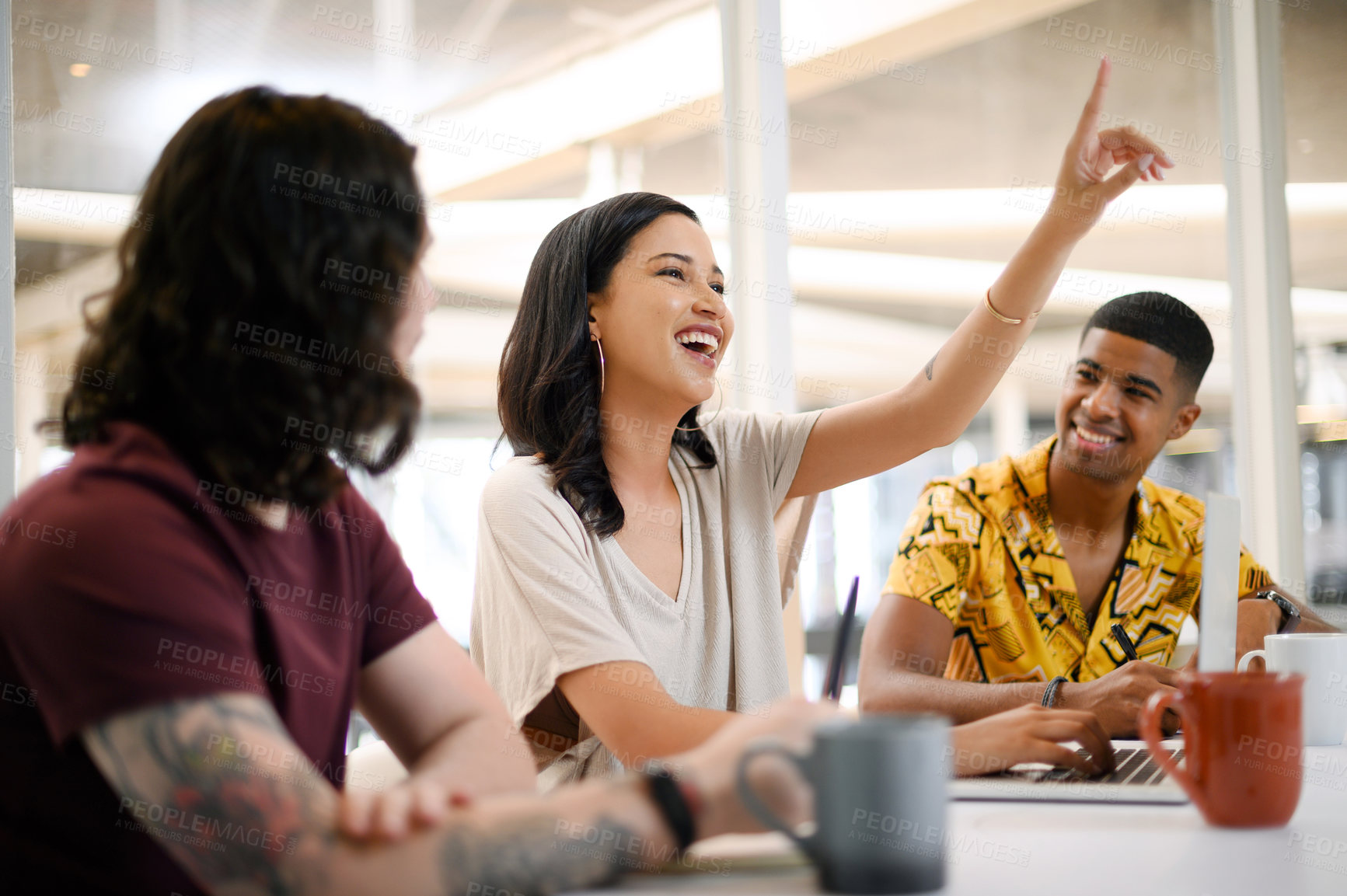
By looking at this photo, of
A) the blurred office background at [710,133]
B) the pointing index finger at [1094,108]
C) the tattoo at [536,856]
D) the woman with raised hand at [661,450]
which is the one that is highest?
the blurred office background at [710,133]

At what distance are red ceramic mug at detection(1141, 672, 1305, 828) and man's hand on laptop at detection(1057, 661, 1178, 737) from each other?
0.46 metres

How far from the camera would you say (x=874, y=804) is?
0.69 metres

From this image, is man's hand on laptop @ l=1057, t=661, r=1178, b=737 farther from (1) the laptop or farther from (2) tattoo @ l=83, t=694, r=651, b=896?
(2) tattoo @ l=83, t=694, r=651, b=896

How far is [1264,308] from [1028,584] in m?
1.73

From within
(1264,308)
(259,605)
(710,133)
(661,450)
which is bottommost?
(259,605)

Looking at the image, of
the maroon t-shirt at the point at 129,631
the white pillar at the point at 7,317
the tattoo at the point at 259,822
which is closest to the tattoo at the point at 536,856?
the tattoo at the point at 259,822

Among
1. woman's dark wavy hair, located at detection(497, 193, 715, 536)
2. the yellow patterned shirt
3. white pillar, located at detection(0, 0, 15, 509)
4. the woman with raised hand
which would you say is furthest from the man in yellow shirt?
white pillar, located at detection(0, 0, 15, 509)

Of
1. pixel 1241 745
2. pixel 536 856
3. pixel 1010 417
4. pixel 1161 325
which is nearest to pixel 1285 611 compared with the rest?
pixel 1161 325

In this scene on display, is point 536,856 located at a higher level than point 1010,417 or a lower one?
lower

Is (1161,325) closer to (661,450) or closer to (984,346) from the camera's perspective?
(984,346)

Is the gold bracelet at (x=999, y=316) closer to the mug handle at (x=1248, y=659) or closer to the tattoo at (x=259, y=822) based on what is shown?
the mug handle at (x=1248, y=659)

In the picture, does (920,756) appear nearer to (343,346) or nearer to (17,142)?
(343,346)

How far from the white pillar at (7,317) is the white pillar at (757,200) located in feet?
5.28

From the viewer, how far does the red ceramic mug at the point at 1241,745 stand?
88cm
